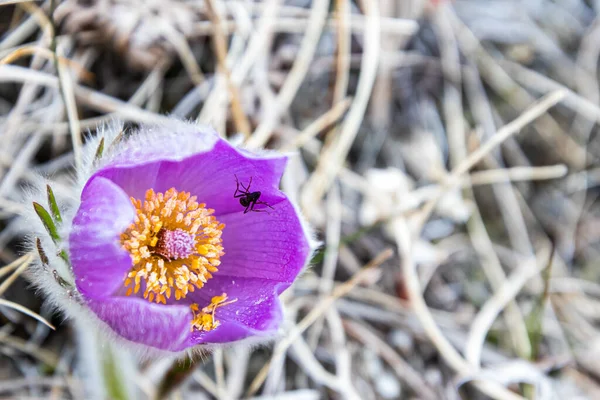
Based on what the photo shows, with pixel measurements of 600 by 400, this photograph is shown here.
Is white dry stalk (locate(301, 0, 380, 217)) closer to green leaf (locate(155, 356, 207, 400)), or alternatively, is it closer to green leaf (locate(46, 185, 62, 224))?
green leaf (locate(155, 356, 207, 400))

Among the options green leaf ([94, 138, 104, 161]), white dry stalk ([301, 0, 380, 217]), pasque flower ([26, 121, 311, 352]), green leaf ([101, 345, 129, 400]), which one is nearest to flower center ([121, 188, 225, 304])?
pasque flower ([26, 121, 311, 352])

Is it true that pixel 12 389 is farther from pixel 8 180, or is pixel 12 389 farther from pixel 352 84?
pixel 352 84

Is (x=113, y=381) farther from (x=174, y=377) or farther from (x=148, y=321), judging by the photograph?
(x=148, y=321)

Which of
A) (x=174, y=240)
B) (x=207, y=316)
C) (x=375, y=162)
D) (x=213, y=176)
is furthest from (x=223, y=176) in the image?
(x=375, y=162)

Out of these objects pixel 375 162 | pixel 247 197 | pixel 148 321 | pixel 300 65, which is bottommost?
pixel 148 321

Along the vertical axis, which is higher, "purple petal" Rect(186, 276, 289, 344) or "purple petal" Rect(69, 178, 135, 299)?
"purple petal" Rect(69, 178, 135, 299)

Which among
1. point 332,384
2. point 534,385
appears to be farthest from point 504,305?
point 332,384
